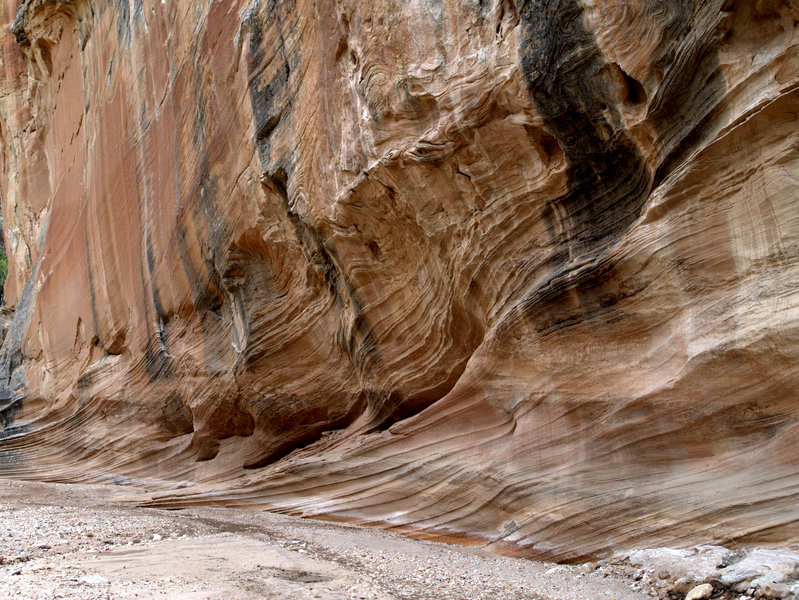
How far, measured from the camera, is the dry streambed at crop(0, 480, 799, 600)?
367 centimetres

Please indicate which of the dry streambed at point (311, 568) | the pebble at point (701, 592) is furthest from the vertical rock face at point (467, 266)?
the pebble at point (701, 592)

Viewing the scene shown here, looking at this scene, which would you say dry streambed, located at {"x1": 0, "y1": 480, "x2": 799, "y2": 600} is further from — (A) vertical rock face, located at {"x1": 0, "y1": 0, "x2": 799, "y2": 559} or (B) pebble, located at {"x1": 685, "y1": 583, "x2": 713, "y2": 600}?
(A) vertical rock face, located at {"x1": 0, "y1": 0, "x2": 799, "y2": 559}

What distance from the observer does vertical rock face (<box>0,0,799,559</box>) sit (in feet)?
14.2

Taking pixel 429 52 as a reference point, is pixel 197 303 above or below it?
below

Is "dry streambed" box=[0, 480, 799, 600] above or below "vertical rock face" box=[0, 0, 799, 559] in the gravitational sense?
below

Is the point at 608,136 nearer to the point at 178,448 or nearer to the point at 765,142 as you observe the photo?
the point at 765,142

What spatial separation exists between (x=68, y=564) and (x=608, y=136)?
427 centimetres

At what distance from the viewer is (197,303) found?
10.2 m

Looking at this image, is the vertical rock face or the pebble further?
the vertical rock face

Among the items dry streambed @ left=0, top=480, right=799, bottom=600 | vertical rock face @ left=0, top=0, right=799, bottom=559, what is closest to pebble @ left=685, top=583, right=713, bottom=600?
dry streambed @ left=0, top=480, right=799, bottom=600

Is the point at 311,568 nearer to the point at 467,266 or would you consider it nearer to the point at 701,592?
the point at 701,592

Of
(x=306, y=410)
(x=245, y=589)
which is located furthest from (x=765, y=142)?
(x=306, y=410)

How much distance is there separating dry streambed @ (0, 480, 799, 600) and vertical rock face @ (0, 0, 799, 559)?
0.34 meters

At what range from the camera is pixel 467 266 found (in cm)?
634
